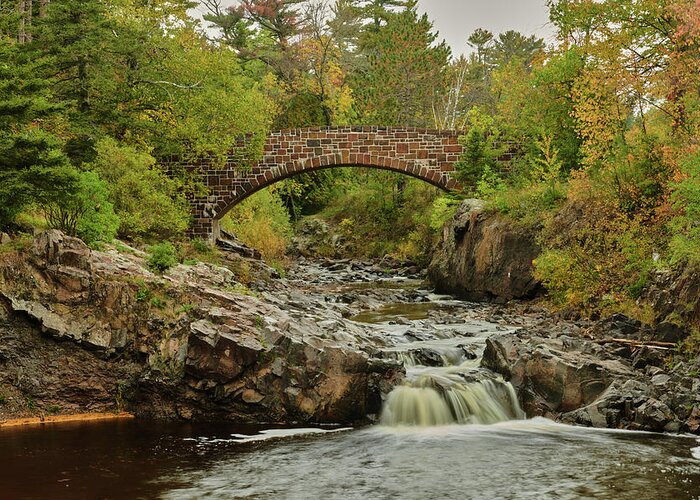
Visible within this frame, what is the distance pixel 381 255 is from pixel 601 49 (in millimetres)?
22370

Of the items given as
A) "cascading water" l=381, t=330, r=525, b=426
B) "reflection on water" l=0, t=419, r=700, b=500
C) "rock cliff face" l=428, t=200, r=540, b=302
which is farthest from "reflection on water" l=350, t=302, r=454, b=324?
"reflection on water" l=0, t=419, r=700, b=500

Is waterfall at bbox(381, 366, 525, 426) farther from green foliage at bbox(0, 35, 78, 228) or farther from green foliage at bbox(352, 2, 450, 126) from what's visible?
green foliage at bbox(352, 2, 450, 126)

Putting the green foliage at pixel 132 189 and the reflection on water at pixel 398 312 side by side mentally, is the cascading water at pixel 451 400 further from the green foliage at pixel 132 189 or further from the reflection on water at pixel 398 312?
the green foliage at pixel 132 189

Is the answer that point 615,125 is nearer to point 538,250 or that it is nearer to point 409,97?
point 538,250

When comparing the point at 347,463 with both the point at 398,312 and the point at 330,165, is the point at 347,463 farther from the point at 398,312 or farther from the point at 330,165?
the point at 330,165

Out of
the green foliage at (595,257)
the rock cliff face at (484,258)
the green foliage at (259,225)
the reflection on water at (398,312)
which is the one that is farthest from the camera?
the green foliage at (259,225)

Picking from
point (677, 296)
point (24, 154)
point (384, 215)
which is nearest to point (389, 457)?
point (677, 296)

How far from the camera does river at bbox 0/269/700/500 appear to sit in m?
8.16

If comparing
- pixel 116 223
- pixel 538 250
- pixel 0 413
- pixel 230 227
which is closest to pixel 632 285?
pixel 538 250

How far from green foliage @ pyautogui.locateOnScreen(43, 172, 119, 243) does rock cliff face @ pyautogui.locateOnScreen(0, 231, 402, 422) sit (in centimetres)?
130

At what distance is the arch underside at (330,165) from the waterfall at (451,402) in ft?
56.6

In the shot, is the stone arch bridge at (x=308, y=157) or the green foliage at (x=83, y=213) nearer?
the green foliage at (x=83, y=213)

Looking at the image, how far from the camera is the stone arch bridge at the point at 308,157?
2834 cm

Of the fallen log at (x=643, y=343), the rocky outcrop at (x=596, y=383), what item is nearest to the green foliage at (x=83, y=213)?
the rocky outcrop at (x=596, y=383)
